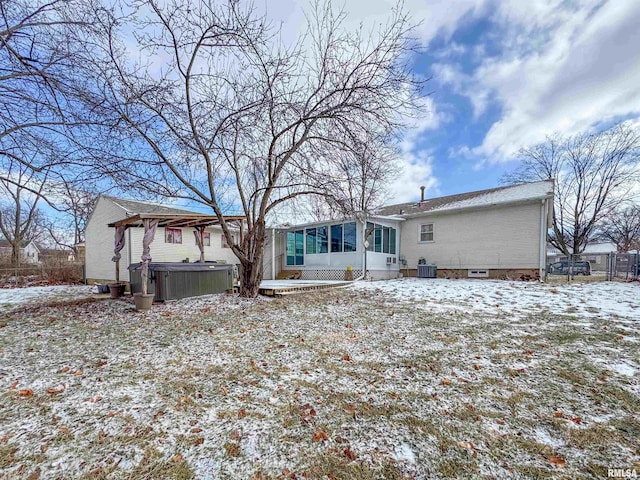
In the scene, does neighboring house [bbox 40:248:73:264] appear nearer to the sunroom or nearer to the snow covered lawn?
the sunroom

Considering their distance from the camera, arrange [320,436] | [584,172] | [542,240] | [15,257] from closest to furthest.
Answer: [320,436]
[542,240]
[15,257]
[584,172]

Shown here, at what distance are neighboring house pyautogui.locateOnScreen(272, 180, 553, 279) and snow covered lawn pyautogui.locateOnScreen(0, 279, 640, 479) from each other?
6.92 meters

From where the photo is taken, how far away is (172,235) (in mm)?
13891

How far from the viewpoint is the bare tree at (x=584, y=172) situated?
17281mm

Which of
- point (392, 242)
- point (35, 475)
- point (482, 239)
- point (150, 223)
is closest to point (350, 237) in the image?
point (392, 242)

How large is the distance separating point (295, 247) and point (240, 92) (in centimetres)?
1007

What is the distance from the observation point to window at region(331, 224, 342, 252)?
1406 cm

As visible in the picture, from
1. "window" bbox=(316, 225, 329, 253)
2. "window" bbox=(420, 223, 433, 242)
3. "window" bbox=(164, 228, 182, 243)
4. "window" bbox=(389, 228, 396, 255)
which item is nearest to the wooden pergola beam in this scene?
"window" bbox=(164, 228, 182, 243)

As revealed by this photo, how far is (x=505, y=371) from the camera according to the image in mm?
3389

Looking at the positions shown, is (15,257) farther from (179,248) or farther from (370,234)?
(370,234)

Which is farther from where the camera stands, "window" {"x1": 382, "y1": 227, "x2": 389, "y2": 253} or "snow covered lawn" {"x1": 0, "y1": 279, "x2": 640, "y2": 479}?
"window" {"x1": 382, "y1": 227, "x2": 389, "y2": 253}

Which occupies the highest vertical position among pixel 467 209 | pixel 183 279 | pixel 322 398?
pixel 467 209

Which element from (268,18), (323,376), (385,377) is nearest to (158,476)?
(323,376)

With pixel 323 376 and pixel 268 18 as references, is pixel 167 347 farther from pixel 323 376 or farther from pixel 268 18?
pixel 268 18
